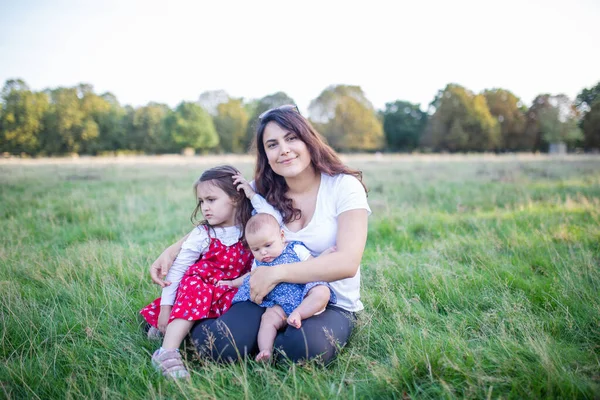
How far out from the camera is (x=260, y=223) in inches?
97.4

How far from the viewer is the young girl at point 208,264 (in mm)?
2426

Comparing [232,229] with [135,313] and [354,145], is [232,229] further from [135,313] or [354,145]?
[354,145]

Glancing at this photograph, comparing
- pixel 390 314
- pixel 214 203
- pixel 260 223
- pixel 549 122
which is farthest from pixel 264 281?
pixel 549 122

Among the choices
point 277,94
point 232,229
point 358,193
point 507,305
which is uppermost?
point 277,94

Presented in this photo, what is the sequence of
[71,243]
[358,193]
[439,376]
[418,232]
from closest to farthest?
[439,376] < [358,193] < [71,243] < [418,232]

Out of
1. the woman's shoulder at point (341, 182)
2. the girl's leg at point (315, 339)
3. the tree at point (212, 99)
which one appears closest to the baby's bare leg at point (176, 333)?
the girl's leg at point (315, 339)

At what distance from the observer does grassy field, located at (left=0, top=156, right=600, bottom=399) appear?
1933 mm

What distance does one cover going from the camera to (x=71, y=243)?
490 cm

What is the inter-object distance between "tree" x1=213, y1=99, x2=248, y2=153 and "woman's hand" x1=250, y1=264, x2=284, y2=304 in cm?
5588

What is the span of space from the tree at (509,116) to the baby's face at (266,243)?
48.8m

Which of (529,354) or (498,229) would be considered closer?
(529,354)

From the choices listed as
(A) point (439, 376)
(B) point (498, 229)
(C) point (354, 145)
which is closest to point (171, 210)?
(B) point (498, 229)

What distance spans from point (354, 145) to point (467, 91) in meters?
16.4

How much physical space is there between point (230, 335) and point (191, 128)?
170ft
